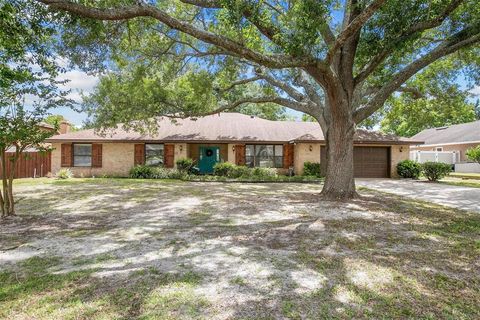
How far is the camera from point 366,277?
12.9ft

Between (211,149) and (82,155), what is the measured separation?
865 cm

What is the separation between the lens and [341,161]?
10406mm

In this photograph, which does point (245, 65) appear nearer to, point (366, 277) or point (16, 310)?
point (366, 277)

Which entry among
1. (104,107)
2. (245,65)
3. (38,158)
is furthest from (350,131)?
(38,158)

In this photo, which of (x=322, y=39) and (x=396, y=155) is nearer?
(x=322, y=39)

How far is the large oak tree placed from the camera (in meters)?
6.86

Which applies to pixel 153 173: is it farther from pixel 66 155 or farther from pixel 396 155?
pixel 396 155

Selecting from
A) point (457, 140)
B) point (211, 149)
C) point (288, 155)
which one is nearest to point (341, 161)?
point (288, 155)

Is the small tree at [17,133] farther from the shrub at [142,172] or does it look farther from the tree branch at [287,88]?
Result: the shrub at [142,172]

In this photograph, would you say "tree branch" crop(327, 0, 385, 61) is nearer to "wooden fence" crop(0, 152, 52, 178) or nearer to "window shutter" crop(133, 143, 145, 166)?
"window shutter" crop(133, 143, 145, 166)

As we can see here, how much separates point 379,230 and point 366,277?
9.01 ft

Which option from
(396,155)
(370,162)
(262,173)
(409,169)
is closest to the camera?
(262,173)

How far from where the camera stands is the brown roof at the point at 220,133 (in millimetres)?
19516

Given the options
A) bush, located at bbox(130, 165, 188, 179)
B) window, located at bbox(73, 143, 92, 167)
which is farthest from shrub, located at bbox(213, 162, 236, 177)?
window, located at bbox(73, 143, 92, 167)
